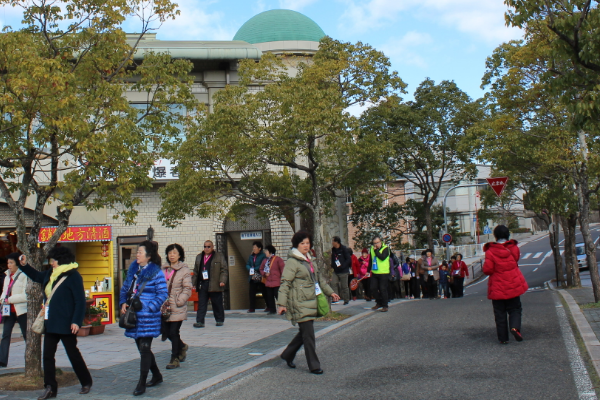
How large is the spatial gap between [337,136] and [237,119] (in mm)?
2385

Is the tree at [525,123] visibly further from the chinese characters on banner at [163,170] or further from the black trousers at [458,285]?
the chinese characters on banner at [163,170]

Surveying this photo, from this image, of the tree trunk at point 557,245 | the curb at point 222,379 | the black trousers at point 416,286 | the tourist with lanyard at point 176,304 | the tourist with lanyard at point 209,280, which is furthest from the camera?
the tree trunk at point 557,245

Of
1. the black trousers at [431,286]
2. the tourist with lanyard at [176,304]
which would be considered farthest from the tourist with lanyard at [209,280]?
the black trousers at [431,286]

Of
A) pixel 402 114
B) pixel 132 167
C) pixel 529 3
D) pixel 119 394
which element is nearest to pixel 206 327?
pixel 132 167

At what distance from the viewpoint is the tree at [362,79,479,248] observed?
90.0 feet

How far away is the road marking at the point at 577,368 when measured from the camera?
5.51 metres

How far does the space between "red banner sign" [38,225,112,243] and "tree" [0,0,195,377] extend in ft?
18.3

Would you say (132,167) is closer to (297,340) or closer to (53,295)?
(53,295)

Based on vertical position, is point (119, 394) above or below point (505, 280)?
below

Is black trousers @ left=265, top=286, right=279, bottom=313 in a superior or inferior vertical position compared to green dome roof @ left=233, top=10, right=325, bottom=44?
inferior

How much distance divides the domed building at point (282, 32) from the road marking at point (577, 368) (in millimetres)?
17227

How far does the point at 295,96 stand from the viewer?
13.8 m

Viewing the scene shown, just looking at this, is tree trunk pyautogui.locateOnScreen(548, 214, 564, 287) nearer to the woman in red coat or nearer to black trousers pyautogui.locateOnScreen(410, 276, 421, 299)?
black trousers pyautogui.locateOnScreen(410, 276, 421, 299)

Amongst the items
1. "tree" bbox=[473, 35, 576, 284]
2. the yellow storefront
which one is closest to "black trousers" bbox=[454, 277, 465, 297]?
"tree" bbox=[473, 35, 576, 284]
